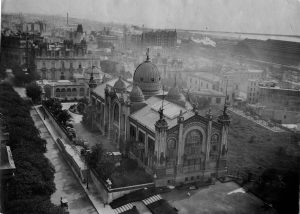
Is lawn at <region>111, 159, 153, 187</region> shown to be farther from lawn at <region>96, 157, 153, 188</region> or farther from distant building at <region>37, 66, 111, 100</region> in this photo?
distant building at <region>37, 66, 111, 100</region>

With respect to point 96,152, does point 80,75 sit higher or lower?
higher

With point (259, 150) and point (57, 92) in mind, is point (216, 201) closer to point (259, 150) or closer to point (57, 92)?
point (259, 150)

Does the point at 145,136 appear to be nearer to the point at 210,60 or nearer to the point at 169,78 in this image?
the point at 169,78

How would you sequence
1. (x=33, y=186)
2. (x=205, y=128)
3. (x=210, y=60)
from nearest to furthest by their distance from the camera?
(x=33, y=186) → (x=205, y=128) → (x=210, y=60)

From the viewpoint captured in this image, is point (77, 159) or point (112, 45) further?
point (112, 45)

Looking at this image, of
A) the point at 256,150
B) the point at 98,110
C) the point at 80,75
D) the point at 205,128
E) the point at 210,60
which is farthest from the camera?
the point at 210,60

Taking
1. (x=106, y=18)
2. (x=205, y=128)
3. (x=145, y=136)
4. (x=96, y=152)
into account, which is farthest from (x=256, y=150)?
(x=106, y=18)
